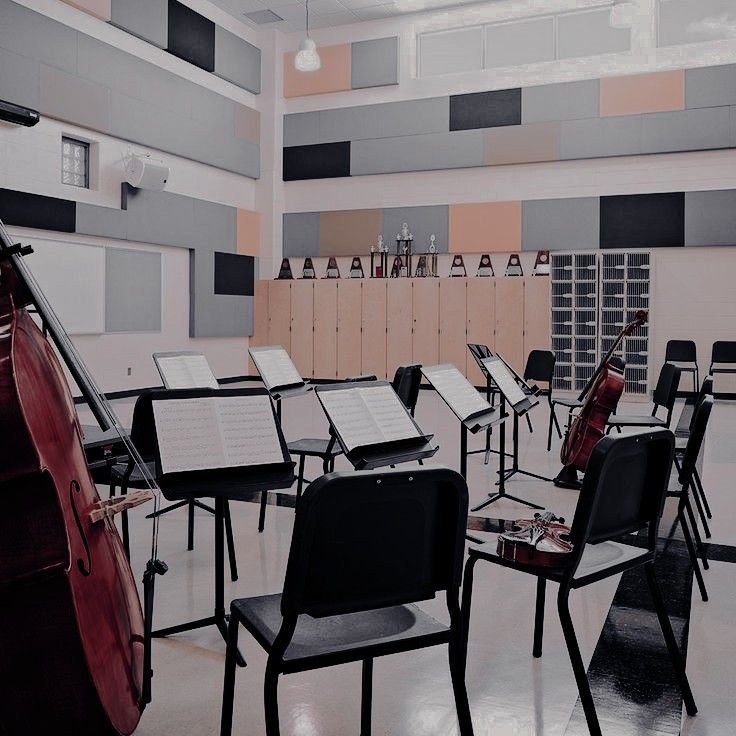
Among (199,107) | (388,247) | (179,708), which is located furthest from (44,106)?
(179,708)

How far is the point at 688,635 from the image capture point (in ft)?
8.43

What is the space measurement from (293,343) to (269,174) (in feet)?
8.14

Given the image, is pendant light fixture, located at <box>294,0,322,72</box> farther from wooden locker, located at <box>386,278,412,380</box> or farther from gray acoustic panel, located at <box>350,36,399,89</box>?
wooden locker, located at <box>386,278,412,380</box>

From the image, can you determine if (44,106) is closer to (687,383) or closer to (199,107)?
(199,107)

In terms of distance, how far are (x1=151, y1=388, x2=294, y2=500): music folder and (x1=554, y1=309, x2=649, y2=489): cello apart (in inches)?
101

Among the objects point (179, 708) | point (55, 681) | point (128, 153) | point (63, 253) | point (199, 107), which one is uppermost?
point (199, 107)

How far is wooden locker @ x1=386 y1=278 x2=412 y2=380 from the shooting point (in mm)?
10578

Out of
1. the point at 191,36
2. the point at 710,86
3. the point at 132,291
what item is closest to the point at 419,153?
the point at 191,36

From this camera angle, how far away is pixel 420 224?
10805 mm

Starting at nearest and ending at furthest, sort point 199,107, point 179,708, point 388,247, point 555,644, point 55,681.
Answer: point 55,681, point 179,708, point 555,644, point 199,107, point 388,247

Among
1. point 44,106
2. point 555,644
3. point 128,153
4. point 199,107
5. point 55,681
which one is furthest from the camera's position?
point 199,107

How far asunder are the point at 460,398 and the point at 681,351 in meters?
6.08

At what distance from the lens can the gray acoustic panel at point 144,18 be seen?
862 cm

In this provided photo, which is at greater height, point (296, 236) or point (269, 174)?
point (269, 174)
